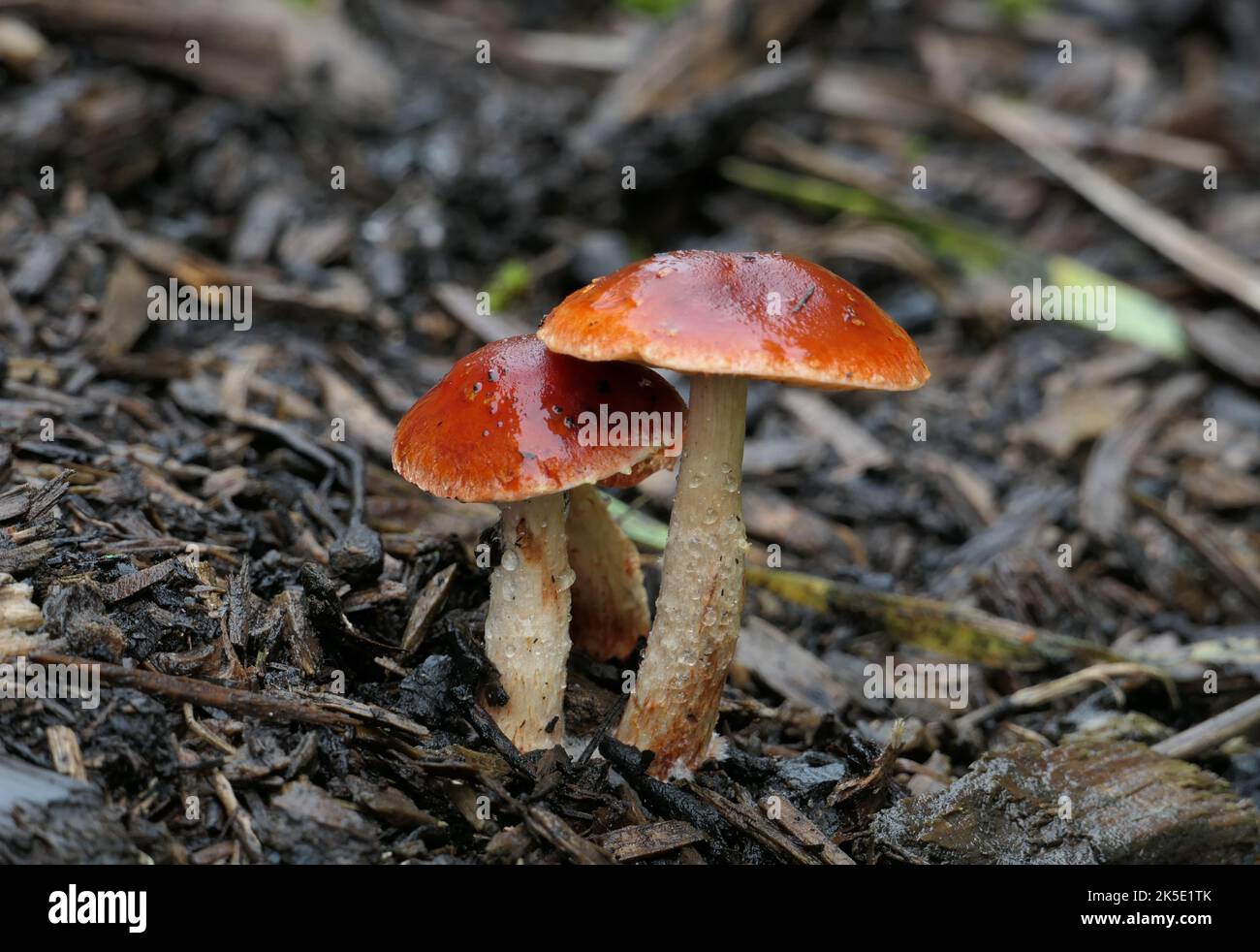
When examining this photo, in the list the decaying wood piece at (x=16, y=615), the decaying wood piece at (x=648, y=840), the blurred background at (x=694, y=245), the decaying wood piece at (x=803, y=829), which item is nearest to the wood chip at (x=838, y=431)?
the blurred background at (x=694, y=245)

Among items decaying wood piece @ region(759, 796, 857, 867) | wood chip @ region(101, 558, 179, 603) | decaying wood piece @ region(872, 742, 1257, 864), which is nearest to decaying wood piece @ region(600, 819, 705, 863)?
decaying wood piece @ region(759, 796, 857, 867)

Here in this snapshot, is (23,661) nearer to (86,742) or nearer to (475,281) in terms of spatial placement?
(86,742)

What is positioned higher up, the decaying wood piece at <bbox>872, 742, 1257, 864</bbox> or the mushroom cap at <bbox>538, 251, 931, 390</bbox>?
the mushroom cap at <bbox>538, 251, 931, 390</bbox>

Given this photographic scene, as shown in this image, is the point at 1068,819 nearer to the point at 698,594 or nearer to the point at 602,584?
the point at 698,594

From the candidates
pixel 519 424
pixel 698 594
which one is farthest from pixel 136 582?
pixel 698 594

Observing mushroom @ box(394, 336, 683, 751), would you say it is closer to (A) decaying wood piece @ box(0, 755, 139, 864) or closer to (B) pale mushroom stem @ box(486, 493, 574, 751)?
(B) pale mushroom stem @ box(486, 493, 574, 751)
